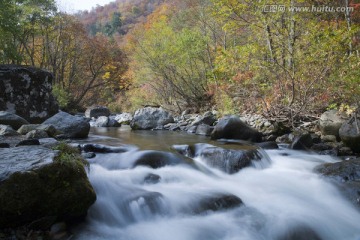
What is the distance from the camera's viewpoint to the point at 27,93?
10070mm

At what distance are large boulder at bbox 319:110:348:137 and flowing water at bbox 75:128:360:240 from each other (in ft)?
8.35

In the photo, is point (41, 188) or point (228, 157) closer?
point (41, 188)

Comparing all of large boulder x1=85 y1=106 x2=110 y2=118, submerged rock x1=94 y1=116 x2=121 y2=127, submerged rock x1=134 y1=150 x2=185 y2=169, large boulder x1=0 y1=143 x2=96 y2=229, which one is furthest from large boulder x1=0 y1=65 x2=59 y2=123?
large boulder x1=0 y1=143 x2=96 y2=229

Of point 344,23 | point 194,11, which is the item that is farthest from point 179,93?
point 344,23

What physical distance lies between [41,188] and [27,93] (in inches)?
310

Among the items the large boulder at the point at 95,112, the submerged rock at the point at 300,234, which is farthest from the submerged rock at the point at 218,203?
the large boulder at the point at 95,112

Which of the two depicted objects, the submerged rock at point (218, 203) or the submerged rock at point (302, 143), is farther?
the submerged rock at point (302, 143)

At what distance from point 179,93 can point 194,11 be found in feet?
18.6

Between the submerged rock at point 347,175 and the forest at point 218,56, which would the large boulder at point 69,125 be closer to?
the forest at point 218,56

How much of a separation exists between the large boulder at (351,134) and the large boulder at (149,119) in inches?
277

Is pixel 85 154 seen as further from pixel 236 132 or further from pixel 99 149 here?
pixel 236 132

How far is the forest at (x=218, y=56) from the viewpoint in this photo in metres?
8.67

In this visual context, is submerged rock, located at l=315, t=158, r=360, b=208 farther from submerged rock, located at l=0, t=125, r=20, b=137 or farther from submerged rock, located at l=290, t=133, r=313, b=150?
submerged rock, located at l=0, t=125, r=20, b=137

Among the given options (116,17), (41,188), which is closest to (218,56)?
(41,188)
